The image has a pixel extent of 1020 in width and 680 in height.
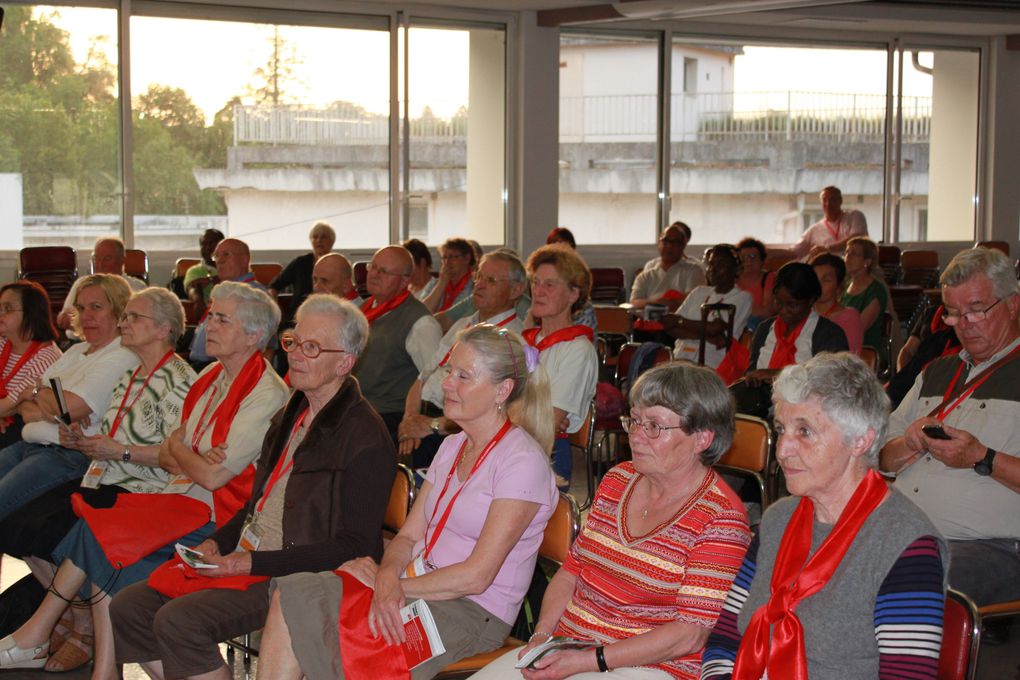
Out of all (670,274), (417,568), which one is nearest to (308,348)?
(417,568)

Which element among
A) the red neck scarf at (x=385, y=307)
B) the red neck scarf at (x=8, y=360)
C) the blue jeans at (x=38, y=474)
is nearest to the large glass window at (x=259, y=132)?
the red neck scarf at (x=385, y=307)

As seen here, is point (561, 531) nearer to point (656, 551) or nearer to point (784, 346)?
point (656, 551)

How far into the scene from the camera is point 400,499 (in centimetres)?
334

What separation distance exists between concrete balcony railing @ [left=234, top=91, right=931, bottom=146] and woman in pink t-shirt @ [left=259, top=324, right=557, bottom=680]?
9.17m

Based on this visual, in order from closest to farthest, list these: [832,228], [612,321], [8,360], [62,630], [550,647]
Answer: [550,647]
[62,630]
[8,360]
[612,321]
[832,228]

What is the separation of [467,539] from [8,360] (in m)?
2.90

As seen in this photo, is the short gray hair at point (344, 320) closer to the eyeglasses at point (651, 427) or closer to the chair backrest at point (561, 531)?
the chair backrest at point (561, 531)

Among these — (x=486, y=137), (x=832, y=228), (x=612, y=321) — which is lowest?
(x=612, y=321)

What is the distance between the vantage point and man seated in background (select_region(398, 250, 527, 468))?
4.89 metres

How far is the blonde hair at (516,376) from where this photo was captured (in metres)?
2.96

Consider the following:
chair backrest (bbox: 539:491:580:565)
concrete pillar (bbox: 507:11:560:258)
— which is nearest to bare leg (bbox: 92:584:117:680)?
chair backrest (bbox: 539:491:580:565)

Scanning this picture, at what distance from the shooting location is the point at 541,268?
177 inches

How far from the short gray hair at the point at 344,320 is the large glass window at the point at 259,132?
8266 millimetres

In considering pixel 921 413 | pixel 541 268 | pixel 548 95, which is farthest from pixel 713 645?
pixel 548 95
